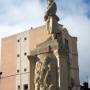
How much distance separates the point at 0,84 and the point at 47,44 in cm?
4330

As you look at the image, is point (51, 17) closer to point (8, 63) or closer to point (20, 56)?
point (20, 56)

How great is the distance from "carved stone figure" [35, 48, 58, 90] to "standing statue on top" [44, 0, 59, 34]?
1234mm

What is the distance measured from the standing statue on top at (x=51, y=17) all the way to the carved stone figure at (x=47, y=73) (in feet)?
4.05

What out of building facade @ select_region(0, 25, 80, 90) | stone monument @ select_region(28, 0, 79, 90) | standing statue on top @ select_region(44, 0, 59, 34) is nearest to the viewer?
stone monument @ select_region(28, 0, 79, 90)

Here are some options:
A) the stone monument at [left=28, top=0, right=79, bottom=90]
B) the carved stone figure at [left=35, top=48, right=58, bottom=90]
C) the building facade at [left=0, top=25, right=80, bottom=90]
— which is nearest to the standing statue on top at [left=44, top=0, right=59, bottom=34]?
the stone monument at [left=28, top=0, right=79, bottom=90]

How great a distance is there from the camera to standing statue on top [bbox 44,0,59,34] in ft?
51.1

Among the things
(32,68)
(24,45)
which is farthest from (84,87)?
(32,68)

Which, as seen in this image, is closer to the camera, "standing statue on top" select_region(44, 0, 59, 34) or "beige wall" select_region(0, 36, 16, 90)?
"standing statue on top" select_region(44, 0, 59, 34)

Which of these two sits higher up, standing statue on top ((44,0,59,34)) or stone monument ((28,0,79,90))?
standing statue on top ((44,0,59,34))

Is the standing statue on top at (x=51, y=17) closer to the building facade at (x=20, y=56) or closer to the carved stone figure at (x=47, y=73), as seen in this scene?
the carved stone figure at (x=47, y=73)

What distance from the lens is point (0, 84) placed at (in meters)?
57.4

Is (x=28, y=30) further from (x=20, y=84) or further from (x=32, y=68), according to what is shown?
(x=32, y=68)

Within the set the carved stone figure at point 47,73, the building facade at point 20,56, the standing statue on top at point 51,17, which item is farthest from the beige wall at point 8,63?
the carved stone figure at point 47,73

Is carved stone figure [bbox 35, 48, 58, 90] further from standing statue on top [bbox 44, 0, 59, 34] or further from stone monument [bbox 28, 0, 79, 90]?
standing statue on top [bbox 44, 0, 59, 34]
